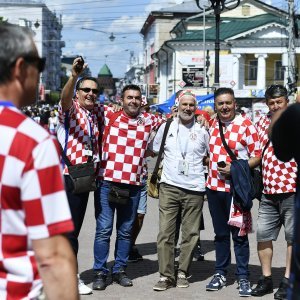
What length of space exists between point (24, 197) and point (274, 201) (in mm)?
4923

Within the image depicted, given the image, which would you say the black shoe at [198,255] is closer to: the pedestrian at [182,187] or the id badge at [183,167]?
the pedestrian at [182,187]

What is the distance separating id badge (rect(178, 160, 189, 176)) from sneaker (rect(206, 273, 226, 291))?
1.10 meters

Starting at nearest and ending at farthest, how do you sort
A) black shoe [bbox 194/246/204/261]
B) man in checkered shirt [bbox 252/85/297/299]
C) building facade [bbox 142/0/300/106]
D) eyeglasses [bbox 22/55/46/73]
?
eyeglasses [bbox 22/55/46/73]
man in checkered shirt [bbox 252/85/297/299]
black shoe [bbox 194/246/204/261]
building facade [bbox 142/0/300/106]

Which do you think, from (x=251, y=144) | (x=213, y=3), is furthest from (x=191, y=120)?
(x=213, y=3)

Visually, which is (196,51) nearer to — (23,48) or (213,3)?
(213,3)

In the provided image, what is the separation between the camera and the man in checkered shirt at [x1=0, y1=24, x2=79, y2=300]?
2.56 m

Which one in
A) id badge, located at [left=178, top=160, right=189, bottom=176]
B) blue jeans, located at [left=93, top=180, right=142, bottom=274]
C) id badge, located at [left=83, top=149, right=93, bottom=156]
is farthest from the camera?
blue jeans, located at [left=93, top=180, right=142, bottom=274]

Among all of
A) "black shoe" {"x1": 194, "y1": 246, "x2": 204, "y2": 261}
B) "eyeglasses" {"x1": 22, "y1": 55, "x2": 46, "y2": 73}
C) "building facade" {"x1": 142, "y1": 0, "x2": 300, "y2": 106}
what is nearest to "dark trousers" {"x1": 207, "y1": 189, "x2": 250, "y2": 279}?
"black shoe" {"x1": 194, "y1": 246, "x2": 204, "y2": 261}

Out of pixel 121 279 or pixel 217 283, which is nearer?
pixel 217 283

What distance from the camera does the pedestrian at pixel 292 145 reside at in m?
3.18

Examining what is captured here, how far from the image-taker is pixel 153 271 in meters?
8.51

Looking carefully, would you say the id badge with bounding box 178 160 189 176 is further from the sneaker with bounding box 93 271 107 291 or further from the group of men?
the sneaker with bounding box 93 271 107 291

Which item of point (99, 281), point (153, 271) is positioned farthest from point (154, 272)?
point (99, 281)

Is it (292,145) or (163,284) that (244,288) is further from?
(292,145)
